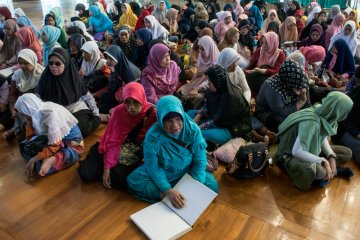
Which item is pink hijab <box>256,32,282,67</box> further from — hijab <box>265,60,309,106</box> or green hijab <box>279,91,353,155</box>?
green hijab <box>279,91,353,155</box>

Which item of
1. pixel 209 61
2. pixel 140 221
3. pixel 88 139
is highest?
pixel 209 61

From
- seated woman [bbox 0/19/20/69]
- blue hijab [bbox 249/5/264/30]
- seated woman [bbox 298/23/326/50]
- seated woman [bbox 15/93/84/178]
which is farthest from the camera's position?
blue hijab [bbox 249/5/264/30]

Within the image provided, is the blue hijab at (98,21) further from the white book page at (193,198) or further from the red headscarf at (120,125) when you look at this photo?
the white book page at (193,198)

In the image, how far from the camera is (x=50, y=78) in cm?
266

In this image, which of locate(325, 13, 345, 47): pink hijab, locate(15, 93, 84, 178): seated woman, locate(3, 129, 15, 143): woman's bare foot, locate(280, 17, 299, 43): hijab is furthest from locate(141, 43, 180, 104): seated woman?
locate(325, 13, 345, 47): pink hijab

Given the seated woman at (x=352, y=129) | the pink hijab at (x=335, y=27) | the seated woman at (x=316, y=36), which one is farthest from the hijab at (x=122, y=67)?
the pink hijab at (x=335, y=27)

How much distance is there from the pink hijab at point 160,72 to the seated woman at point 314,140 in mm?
1499

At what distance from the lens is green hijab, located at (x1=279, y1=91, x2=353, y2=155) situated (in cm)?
186

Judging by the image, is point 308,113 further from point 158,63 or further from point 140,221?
point 158,63

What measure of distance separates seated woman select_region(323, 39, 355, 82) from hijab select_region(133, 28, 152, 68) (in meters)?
2.36

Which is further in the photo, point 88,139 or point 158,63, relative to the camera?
point 158,63

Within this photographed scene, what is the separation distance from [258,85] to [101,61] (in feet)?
6.14

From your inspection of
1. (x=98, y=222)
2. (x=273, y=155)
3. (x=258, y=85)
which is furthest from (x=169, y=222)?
(x=258, y=85)

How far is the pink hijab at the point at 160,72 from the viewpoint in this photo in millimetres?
3018
